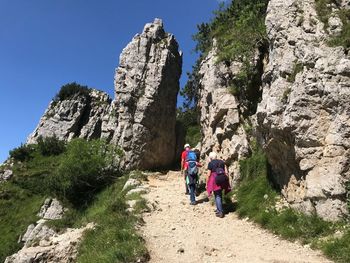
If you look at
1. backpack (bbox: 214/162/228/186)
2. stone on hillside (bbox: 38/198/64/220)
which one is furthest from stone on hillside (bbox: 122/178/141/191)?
backpack (bbox: 214/162/228/186)

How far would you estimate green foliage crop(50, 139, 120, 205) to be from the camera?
24.2 metres

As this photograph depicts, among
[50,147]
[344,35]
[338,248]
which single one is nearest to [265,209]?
[338,248]

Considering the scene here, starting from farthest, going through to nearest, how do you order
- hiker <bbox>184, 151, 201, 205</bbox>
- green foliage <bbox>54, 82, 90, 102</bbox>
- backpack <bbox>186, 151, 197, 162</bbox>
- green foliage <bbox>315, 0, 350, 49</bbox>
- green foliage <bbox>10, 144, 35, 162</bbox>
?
green foliage <bbox>54, 82, 90, 102</bbox>
green foliage <bbox>10, 144, 35, 162</bbox>
backpack <bbox>186, 151, 197, 162</bbox>
hiker <bbox>184, 151, 201, 205</bbox>
green foliage <bbox>315, 0, 350, 49</bbox>

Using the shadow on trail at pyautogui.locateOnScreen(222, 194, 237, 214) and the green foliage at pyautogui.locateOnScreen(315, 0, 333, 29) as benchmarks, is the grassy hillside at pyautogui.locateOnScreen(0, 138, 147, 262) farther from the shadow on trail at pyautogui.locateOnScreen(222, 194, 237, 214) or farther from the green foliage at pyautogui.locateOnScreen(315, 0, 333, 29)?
the green foliage at pyautogui.locateOnScreen(315, 0, 333, 29)

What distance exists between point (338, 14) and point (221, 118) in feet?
26.5

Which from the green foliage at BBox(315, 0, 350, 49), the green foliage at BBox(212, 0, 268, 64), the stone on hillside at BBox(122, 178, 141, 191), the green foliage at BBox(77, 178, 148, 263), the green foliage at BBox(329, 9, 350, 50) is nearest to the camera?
the green foliage at BBox(77, 178, 148, 263)

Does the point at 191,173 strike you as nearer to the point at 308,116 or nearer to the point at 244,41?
the point at 308,116

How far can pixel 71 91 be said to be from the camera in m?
38.8

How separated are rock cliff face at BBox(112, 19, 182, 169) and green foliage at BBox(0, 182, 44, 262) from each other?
288 inches

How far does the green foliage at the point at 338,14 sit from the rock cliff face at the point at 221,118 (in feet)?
20.2

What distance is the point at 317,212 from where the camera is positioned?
11.6 m

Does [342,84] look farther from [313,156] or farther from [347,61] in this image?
[313,156]

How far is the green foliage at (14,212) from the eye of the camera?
79.9 feet

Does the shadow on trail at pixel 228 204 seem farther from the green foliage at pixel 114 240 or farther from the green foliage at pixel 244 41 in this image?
the green foliage at pixel 244 41
